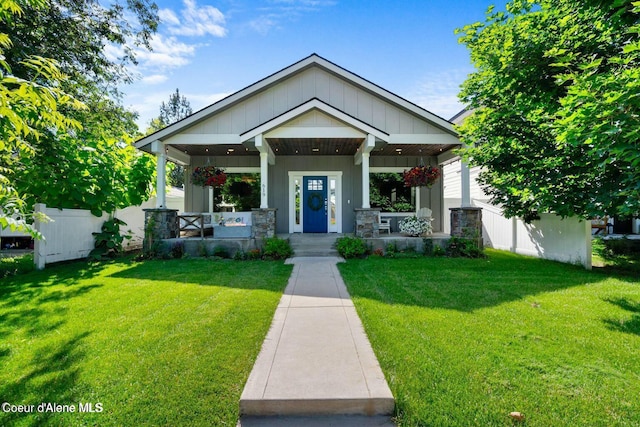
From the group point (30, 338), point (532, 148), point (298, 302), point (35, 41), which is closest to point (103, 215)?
→ point (35, 41)

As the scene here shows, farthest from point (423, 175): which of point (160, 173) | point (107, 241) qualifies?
point (107, 241)

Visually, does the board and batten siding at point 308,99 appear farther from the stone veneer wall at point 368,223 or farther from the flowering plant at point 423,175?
the stone veneer wall at point 368,223

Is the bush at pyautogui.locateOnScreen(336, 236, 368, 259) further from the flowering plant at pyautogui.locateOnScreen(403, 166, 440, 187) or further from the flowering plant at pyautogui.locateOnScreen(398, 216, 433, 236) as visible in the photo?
the flowering plant at pyautogui.locateOnScreen(403, 166, 440, 187)

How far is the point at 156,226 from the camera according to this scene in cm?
920

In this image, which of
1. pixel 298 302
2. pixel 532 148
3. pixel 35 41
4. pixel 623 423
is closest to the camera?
pixel 623 423

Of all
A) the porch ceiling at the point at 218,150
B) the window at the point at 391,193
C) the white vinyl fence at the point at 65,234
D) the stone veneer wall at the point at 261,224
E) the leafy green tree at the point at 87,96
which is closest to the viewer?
the white vinyl fence at the point at 65,234

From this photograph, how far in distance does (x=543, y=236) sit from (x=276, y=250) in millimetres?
7456

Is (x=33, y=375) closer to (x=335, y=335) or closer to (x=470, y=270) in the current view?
(x=335, y=335)

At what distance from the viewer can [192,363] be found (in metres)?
2.87

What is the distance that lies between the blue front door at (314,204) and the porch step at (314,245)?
Answer: 1.34 meters

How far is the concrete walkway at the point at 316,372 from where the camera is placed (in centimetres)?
231

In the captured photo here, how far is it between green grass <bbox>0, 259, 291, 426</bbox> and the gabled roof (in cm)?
489

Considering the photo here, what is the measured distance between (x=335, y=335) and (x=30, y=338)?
3.41m

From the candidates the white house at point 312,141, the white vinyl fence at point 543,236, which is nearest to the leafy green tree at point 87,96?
the white house at point 312,141
